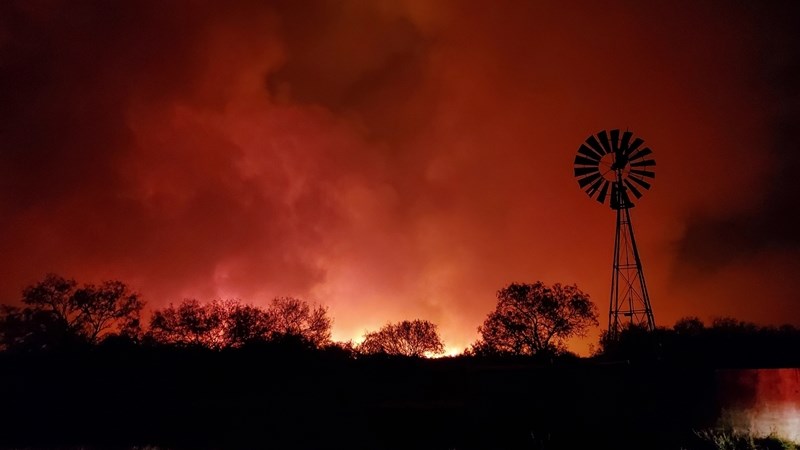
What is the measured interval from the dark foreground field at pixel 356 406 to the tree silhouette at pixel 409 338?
190 feet

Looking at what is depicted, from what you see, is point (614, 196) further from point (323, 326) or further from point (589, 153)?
point (323, 326)

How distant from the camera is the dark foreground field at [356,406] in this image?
2166 cm

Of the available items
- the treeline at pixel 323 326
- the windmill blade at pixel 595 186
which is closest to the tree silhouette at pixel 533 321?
the treeline at pixel 323 326

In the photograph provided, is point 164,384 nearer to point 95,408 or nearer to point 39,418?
point 95,408

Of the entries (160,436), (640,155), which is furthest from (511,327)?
(160,436)

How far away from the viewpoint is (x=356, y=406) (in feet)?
76.8

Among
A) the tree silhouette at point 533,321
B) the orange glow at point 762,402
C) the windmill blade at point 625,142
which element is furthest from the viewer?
the tree silhouette at point 533,321

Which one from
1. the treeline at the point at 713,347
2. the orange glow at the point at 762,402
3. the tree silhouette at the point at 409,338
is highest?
the tree silhouette at the point at 409,338

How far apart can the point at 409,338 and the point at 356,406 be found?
6457 cm

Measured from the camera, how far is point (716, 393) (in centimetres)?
2150

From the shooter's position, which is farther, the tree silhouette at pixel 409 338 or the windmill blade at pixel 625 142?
the tree silhouette at pixel 409 338

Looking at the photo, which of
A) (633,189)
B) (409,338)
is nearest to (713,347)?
(633,189)

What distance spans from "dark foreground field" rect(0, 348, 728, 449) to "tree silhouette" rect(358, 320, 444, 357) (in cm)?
5779

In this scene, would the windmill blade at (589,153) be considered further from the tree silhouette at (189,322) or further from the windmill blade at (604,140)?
the tree silhouette at (189,322)
